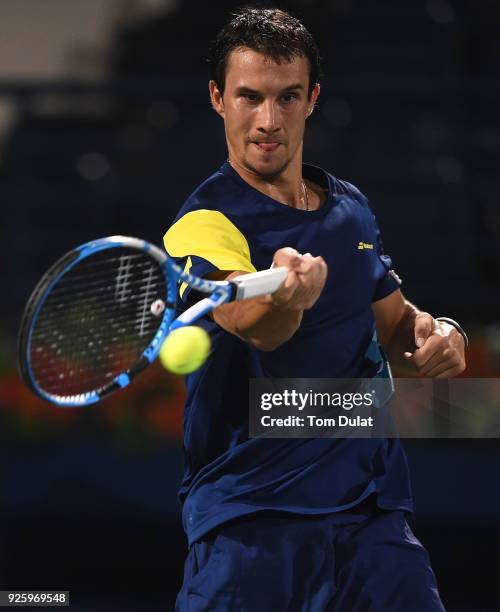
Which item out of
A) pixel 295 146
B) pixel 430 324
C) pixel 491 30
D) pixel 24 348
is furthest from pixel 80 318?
pixel 491 30

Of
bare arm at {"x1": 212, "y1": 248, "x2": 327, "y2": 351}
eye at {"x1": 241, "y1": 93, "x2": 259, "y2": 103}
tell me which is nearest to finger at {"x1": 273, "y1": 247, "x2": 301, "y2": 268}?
bare arm at {"x1": 212, "y1": 248, "x2": 327, "y2": 351}

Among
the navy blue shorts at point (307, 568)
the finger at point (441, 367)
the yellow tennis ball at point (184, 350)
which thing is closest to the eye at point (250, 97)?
the yellow tennis ball at point (184, 350)

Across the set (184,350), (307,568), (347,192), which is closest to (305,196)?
(347,192)

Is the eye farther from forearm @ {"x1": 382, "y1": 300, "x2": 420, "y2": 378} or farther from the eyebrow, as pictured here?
forearm @ {"x1": 382, "y1": 300, "x2": 420, "y2": 378}

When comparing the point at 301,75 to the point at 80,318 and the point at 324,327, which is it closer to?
the point at 324,327

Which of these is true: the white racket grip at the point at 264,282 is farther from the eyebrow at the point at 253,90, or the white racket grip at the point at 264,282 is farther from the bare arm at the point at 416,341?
the bare arm at the point at 416,341

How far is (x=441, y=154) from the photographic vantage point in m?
5.61

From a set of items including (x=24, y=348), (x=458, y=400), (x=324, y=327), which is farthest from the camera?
(x=458, y=400)

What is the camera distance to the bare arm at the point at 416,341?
2.65 m

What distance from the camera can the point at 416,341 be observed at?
2.69 meters

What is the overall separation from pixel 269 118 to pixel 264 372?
517mm

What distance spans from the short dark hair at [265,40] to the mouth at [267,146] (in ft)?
0.56

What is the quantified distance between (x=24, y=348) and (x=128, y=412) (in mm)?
2482

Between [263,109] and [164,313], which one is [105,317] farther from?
[263,109]
